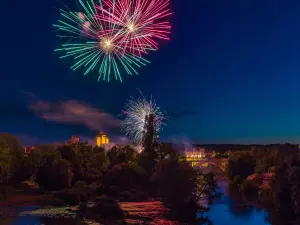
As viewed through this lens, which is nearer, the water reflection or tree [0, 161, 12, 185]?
the water reflection

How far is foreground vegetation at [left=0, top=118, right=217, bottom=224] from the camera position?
3712 cm

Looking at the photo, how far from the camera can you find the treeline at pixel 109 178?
37.4m

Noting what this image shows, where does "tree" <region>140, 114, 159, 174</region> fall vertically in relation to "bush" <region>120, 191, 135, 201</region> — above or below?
above

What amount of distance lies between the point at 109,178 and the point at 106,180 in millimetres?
415

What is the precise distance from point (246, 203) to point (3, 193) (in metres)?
24.8

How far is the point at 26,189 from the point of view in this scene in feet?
151

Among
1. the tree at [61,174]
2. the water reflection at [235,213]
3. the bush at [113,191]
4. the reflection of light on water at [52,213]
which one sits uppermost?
the tree at [61,174]

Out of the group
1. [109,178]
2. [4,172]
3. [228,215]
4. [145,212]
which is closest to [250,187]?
[228,215]

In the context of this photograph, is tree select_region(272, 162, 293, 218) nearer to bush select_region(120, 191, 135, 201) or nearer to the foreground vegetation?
the foreground vegetation

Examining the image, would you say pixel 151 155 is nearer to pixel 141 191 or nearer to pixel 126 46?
pixel 141 191

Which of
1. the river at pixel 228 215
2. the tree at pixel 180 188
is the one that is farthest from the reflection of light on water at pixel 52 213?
the tree at pixel 180 188

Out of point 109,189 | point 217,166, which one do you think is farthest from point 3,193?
point 217,166

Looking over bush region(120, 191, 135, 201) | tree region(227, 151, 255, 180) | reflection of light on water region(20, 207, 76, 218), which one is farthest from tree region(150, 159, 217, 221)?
tree region(227, 151, 255, 180)

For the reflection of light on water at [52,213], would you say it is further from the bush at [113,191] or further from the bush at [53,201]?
the bush at [113,191]
